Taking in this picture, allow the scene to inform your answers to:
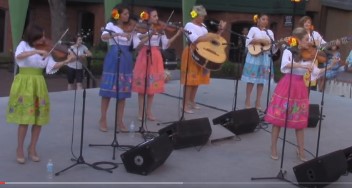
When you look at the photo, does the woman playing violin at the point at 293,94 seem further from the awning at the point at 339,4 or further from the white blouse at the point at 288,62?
the awning at the point at 339,4

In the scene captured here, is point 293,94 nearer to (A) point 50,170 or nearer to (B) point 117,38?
(B) point 117,38

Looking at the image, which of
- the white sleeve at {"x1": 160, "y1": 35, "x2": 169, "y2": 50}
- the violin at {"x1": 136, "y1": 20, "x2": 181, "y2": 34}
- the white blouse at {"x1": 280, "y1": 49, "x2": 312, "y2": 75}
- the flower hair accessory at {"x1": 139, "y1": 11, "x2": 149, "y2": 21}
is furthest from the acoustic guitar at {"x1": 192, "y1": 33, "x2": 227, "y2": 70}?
the white blouse at {"x1": 280, "y1": 49, "x2": 312, "y2": 75}

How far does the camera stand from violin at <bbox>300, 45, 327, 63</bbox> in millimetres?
6430

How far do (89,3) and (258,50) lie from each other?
12.1 metres

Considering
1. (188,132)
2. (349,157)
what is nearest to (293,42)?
(349,157)

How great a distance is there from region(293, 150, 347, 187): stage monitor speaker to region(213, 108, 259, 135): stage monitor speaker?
200cm

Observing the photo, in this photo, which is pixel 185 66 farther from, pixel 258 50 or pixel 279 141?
pixel 279 141

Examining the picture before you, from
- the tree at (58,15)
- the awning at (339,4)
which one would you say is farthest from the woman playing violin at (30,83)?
the awning at (339,4)

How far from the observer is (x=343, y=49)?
22.2 m

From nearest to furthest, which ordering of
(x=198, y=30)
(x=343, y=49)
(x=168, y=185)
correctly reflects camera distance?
(x=168, y=185) < (x=198, y=30) < (x=343, y=49)

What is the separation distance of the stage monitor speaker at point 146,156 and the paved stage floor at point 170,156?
8 cm

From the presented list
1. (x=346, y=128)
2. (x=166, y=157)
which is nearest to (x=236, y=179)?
(x=166, y=157)

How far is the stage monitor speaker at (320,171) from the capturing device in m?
5.85

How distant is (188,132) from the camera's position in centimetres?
709
